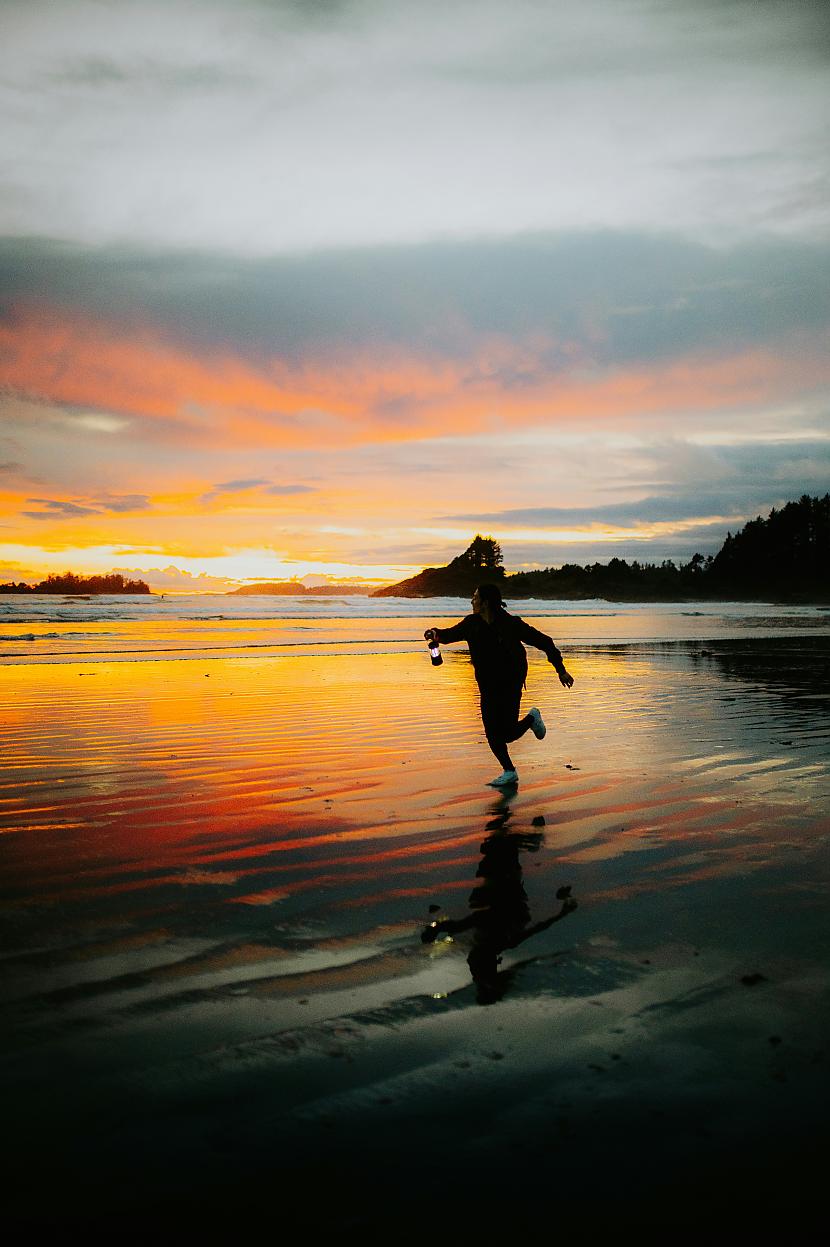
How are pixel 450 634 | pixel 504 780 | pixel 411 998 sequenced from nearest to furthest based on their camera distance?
1. pixel 411 998
2. pixel 504 780
3. pixel 450 634

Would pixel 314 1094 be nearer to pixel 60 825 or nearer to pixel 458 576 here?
pixel 60 825

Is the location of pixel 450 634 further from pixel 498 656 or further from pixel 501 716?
pixel 501 716

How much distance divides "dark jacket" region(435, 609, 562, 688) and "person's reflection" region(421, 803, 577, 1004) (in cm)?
293

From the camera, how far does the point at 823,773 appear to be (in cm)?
911

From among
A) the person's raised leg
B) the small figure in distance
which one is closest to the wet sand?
the person's raised leg

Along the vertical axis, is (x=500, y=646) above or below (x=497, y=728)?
above

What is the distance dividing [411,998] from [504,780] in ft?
15.8

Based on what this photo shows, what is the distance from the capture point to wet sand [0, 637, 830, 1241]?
8.85 ft

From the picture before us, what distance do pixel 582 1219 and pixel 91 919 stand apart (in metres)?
3.32

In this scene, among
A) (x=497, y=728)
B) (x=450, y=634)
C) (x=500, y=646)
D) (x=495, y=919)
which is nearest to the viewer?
(x=495, y=919)

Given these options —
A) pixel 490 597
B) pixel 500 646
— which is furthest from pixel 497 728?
pixel 490 597

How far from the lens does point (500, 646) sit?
9.17m

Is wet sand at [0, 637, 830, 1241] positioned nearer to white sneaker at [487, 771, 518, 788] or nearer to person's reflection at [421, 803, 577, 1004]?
person's reflection at [421, 803, 577, 1004]

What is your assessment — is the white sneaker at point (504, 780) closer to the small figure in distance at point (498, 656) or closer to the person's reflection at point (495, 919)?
the small figure in distance at point (498, 656)
